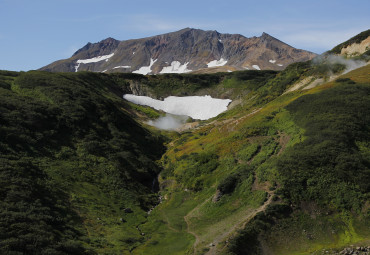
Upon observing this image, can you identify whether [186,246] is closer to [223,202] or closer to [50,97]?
[223,202]

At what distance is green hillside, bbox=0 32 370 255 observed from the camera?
28922mm

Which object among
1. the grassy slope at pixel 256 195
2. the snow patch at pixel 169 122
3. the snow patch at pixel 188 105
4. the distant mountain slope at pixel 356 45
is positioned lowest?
the grassy slope at pixel 256 195

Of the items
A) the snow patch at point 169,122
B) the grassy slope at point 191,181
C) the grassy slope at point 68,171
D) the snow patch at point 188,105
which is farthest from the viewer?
the snow patch at point 188,105

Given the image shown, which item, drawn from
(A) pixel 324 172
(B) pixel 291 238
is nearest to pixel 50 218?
(B) pixel 291 238

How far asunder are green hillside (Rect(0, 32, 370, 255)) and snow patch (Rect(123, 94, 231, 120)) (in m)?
57.6

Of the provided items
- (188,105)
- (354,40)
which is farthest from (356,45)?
(188,105)

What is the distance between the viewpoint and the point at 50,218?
30.3 m

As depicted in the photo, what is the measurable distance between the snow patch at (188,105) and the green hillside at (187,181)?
189 ft

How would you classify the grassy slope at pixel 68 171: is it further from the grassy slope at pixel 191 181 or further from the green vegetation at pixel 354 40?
the green vegetation at pixel 354 40

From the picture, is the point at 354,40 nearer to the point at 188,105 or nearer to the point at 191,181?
the point at 188,105

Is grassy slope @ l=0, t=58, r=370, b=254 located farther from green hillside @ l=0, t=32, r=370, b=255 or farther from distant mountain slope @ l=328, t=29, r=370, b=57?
distant mountain slope @ l=328, t=29, r=370, b=57

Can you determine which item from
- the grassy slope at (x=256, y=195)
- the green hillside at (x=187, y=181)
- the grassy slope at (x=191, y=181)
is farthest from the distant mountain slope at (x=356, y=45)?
the grassy slope at (x=256, y=195)

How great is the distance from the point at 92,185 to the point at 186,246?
1888cm

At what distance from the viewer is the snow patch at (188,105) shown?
125m
